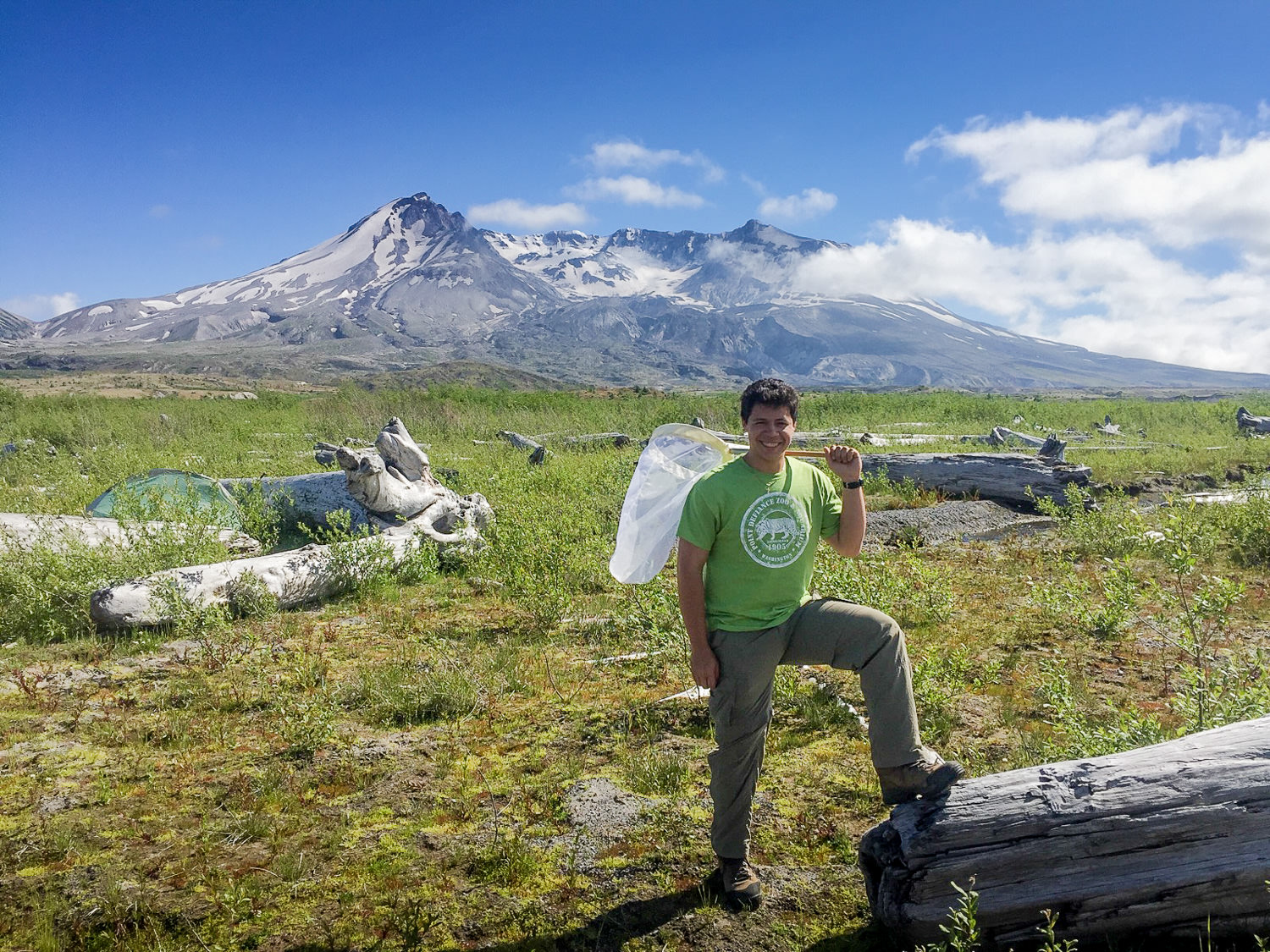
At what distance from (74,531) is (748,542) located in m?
7.96

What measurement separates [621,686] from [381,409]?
67.9 feet

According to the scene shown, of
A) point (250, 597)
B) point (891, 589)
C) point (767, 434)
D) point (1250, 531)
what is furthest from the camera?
point (1250, 531)

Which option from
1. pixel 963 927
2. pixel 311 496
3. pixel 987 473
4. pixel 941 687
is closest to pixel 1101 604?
pixel 941 687

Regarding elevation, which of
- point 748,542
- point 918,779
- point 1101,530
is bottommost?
point 918,779

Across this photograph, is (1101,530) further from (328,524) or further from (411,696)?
(328,524)

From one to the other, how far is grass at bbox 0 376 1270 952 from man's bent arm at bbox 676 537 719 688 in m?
1.00

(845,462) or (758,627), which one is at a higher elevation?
(845,462)

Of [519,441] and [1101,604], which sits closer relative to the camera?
[1101,604]

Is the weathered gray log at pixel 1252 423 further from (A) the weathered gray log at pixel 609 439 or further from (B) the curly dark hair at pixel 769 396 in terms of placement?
(B) the curly dark hair at pixel 769 396

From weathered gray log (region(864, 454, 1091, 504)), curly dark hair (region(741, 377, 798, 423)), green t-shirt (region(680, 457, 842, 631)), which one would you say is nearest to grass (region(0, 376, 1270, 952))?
green t-shirt (region(680, 457, 842, 631))

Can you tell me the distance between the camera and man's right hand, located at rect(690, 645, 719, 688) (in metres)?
2.97

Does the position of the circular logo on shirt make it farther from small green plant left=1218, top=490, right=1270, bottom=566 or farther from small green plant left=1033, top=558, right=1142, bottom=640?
small green plant left=1218, top=490, right=1270, bottom=566

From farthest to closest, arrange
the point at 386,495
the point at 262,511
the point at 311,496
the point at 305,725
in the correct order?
the point at 311,496 → the point at 262,511 → the point at 386,495 → the point at 305,725

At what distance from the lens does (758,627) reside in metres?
2.97
